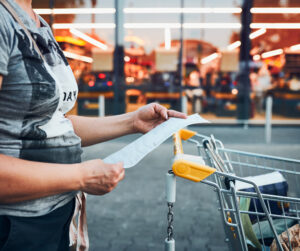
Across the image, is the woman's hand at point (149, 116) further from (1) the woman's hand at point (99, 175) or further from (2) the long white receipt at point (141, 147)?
(1) the woman's hand at point (99, 175)

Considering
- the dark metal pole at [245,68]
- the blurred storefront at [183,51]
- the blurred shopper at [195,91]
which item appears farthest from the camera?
the blurred shopper at [195,91]

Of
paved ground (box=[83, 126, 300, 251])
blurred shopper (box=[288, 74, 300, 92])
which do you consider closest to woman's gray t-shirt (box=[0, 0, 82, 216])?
paved ground (box=[83, 126, 300, 251])

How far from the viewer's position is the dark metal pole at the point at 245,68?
10969 mm

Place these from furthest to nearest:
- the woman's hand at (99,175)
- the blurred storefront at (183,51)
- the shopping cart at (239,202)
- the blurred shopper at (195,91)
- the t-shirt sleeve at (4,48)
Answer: the blurred shopper at (195,91) → the blurred storefront at (183,51) → the shopping cart at (239,202) → the woman's hand at (99,175) → the t-shirt sleeve at (4,48)

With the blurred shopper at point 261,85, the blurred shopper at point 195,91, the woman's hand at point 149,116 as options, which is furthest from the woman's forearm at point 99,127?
the blurred shopper at point 261,85

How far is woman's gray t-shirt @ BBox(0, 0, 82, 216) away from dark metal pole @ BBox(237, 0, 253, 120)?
33.6 feet

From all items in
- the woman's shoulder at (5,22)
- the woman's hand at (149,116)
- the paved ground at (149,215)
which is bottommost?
the paved ground at (149,215)

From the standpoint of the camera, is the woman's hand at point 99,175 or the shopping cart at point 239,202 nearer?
the woman's hand at point 99,175

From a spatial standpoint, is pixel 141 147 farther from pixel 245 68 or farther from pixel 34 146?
pixel 245 68

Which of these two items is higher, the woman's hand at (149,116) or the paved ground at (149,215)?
the woman's hand at (149,116)

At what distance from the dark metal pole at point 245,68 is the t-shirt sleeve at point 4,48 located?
415 inches

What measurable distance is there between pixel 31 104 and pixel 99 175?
325mm

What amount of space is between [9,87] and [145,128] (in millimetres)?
864

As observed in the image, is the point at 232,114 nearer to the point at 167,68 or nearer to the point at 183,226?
the point at 167,68
